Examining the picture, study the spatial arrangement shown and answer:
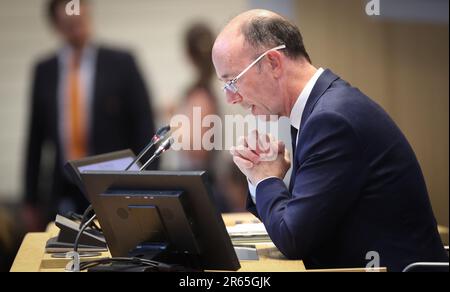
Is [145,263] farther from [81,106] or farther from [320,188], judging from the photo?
[81,106]

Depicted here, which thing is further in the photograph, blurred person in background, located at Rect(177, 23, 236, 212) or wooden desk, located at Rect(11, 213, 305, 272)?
blurred person in background, located at Rect(177, 23, 236, 212)

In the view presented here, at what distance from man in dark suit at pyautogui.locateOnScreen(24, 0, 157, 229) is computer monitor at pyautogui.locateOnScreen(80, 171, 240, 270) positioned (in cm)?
246

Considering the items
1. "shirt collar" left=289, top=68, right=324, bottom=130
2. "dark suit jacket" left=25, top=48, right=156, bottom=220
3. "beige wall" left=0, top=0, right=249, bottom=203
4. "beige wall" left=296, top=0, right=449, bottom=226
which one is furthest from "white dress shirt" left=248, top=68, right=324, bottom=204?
"beige wall" left=0, top=0, right=249, bottom=203

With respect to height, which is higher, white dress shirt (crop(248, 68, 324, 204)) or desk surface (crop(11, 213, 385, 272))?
white dress shirt (crop(248, 68, 324, 204))

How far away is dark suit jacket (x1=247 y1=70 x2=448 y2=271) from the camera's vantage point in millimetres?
2115

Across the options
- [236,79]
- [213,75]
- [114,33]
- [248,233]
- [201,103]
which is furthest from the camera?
[114,33]

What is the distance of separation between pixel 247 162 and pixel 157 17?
11.2 feet

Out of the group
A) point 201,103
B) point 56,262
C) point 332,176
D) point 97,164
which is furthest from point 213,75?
point 332,176

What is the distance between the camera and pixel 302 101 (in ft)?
7.68

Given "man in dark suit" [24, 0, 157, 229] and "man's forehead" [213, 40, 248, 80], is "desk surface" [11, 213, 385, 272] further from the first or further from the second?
"man in dark suit" [24, 0, 157, 229]

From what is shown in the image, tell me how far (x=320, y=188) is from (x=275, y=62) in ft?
1.48

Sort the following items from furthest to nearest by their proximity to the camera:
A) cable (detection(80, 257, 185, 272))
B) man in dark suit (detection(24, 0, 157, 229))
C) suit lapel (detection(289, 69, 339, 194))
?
man in dark suit (detection(24, 0, 157, 229)) → suit lapel (detection(289, 69, 339, 194)) → cable (detection(80, 257, 185, 272))

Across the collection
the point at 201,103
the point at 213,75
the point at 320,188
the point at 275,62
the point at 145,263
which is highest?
the point at 275,62
